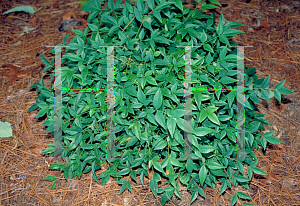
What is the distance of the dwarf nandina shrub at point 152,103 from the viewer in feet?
5.64

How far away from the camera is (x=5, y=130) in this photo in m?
2.25

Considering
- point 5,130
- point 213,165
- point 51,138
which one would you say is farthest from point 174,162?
point 5,130

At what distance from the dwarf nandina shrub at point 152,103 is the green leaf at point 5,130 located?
574 mm

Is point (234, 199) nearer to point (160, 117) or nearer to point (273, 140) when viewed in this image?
point (273, 140)

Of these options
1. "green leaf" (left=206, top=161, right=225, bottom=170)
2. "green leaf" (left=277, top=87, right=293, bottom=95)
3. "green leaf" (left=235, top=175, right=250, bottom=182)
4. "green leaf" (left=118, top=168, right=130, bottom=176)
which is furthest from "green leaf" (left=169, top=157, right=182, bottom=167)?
"green leaf" (left=277, top=87, right=293, bottom=95)

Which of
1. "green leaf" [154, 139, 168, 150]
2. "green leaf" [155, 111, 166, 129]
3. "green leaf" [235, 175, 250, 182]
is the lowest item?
"green leaf" [235, 175, 250, 182]

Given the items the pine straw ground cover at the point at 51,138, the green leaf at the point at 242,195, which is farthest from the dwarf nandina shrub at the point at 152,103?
the pine straw ground cover at the point at 51,138

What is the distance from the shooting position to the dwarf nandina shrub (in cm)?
172

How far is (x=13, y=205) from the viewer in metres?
1.94

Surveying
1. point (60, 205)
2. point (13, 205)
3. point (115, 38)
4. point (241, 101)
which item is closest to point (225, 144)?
point (241, 101)

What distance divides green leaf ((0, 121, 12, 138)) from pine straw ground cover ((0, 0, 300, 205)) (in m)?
0.04

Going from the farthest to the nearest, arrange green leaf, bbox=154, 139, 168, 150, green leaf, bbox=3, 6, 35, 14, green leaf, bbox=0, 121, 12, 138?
green leaf, bbox=3, 6, 35, 14 < green leaf, bbox=0, 121, 12, 138 < green leaf, bbox=154, 139, 168, 150

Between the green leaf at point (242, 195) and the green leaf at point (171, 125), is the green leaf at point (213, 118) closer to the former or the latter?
the green leaf at point (171, 125)

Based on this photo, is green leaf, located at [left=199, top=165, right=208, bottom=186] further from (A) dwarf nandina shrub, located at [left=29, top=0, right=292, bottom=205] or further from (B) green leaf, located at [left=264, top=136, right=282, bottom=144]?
(B) green leaf, located at [left=264, top=136, right=282, bottom=144]
